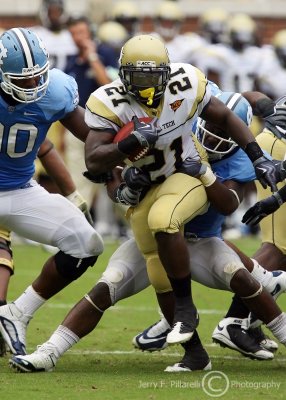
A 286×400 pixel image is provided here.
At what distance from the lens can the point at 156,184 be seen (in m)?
5.79

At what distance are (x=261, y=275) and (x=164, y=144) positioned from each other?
90 centimetres

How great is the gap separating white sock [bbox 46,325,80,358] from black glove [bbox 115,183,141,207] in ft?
2.11

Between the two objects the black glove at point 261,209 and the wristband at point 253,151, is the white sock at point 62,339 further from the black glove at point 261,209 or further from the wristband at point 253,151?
the wristband at point 253,151

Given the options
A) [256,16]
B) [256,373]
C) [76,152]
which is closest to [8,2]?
[256,16]

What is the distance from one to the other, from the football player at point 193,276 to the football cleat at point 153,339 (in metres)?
0.42

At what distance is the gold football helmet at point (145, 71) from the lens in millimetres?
5582

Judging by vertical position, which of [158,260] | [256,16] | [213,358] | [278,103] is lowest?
[256,16]

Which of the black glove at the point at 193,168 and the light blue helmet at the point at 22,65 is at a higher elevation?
the light blue helmet at the point at 22,65

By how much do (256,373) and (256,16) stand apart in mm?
12454

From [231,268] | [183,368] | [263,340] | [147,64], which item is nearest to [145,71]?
[147,64]

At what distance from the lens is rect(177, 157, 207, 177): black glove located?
5.70 metres

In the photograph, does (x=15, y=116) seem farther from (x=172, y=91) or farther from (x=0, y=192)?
(x=172, y=91)

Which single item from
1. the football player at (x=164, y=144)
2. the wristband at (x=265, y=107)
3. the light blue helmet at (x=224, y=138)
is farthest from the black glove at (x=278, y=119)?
the football player at (x=164, y=144)

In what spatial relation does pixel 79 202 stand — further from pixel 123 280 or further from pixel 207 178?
pixel 207 178
